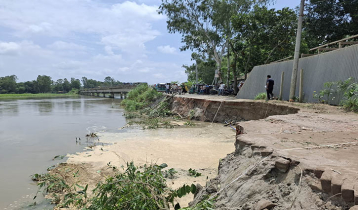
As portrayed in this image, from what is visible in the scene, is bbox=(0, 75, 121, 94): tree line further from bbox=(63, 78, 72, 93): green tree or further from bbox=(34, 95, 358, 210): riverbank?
bbox=(34, 95, 358, 210): riverbank

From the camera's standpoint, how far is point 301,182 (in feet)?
9.25

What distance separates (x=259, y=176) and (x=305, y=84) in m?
10.9

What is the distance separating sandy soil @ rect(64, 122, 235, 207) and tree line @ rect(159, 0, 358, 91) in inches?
405

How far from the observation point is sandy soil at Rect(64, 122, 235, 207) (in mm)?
6547

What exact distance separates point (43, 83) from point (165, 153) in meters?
109

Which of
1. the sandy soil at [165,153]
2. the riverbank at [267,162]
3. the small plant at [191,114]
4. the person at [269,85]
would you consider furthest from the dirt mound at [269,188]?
the small plant at [191,114]

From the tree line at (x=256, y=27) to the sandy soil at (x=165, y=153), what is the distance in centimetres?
1028

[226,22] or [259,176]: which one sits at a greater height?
[226,22]

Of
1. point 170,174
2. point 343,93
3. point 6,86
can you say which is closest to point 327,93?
point 343,93

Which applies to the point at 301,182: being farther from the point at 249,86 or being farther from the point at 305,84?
the point at 249,86

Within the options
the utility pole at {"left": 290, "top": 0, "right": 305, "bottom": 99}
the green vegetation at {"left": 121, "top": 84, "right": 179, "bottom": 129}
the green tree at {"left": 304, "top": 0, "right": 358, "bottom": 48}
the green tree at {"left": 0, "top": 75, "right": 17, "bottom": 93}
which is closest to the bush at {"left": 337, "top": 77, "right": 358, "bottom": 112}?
the utility pole at {"left": 290, "top": 0, "right": 305, "bottom": 99}

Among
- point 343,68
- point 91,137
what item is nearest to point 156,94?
point 91,137

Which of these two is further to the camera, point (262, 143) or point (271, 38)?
point (271, 38)

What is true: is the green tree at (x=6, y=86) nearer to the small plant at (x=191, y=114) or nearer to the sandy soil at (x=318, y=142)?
the small plant at (x=191, y=114)
